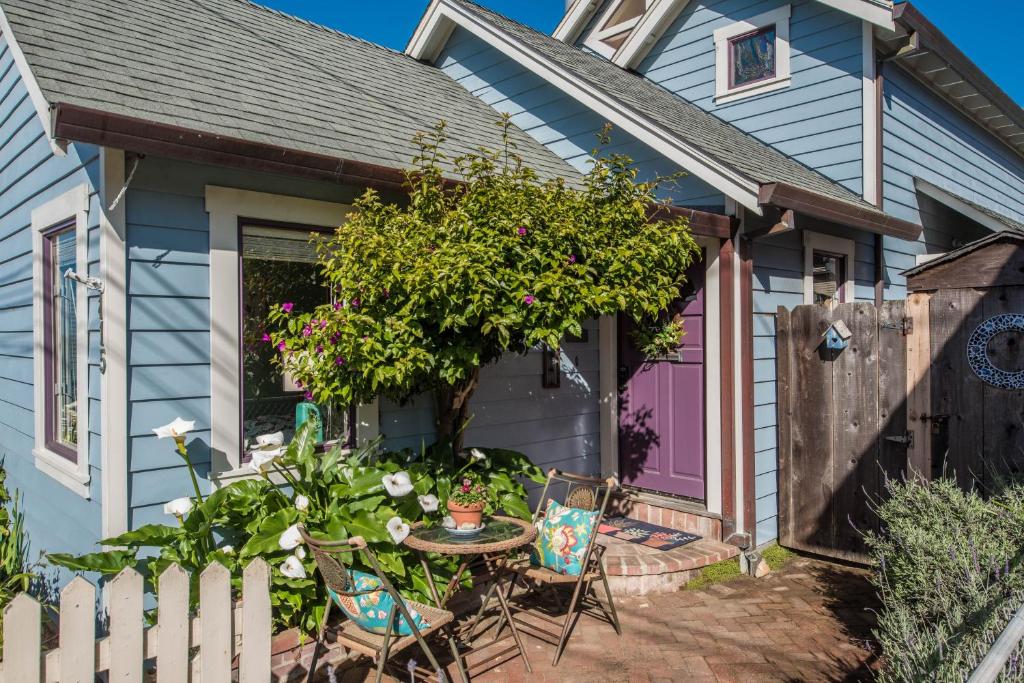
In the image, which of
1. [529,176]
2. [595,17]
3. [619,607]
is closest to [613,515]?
[619,607]

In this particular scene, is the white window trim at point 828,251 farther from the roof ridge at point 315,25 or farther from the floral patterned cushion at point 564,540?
the roof ridge at point 315,25

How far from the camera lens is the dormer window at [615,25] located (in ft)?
30.9

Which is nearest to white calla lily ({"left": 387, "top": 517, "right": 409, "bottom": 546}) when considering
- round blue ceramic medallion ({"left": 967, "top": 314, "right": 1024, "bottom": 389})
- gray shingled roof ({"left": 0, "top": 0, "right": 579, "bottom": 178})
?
gray shingled roof ({"left": 0, "top": 0, "right": 579, "bottom": 178})

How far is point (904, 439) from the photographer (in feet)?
17.9

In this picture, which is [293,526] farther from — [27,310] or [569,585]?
[27,310]

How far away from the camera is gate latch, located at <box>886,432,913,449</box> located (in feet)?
17.7

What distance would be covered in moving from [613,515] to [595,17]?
22.2 feet

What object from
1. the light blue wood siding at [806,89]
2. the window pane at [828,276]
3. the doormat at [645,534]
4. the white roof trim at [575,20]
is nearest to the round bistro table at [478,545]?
the doormat at [645,534]

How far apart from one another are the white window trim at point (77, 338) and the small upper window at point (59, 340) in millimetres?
38

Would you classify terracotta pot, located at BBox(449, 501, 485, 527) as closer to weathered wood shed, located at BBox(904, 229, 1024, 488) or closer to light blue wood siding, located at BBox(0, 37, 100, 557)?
light blue wood siding, located at BBox(0, 37, 100, 557)

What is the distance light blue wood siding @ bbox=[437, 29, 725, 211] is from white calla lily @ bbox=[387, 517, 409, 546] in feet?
12.3

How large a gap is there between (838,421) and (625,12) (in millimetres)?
→ 6341

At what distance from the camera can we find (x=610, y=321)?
6656 millimetres

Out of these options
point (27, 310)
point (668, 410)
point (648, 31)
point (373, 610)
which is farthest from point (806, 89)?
point (27, 310)
